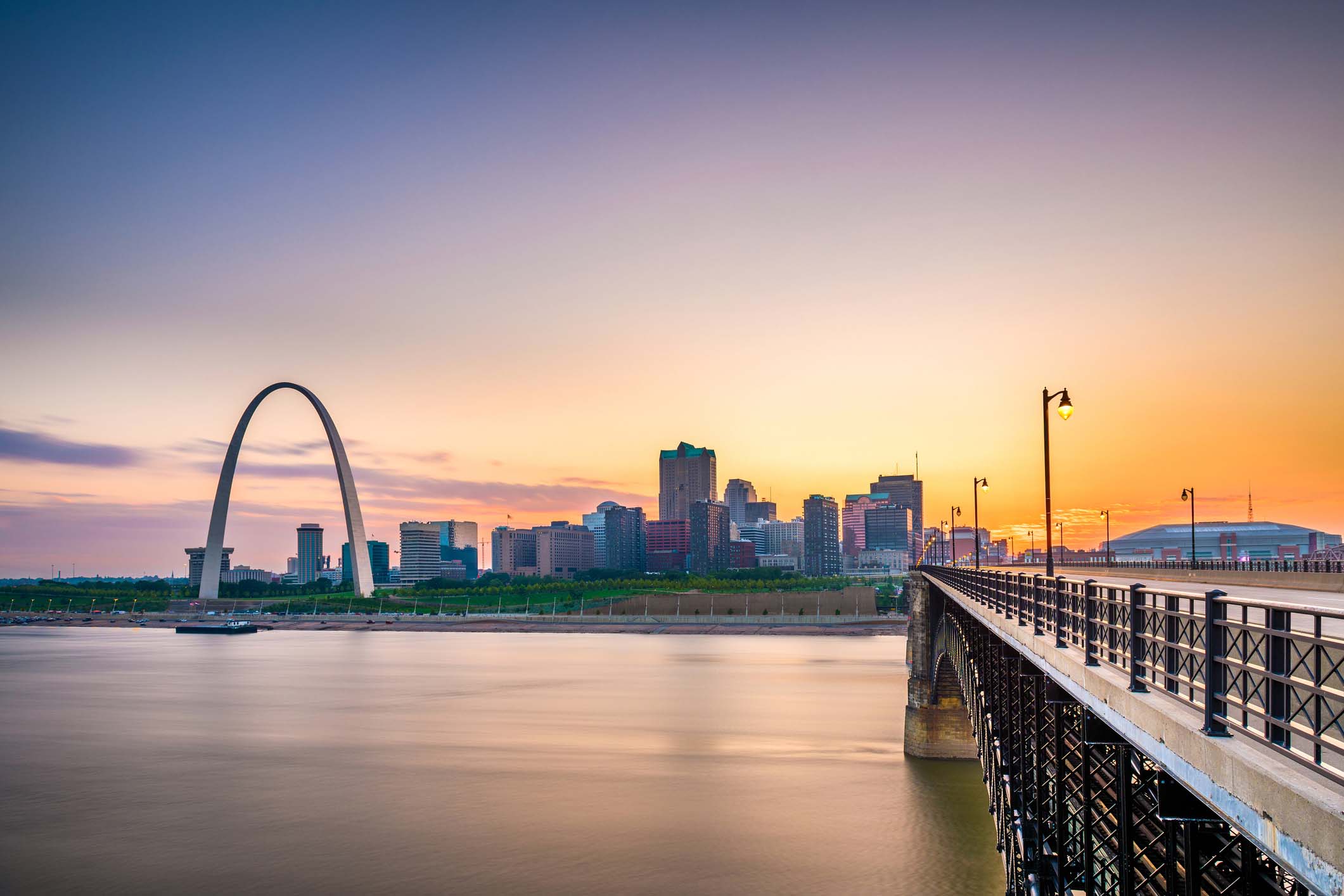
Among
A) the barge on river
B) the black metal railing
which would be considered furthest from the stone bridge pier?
the barge on river

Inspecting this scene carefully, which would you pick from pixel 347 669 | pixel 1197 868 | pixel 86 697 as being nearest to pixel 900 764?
pixel 1197 868

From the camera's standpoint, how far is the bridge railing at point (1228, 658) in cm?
653

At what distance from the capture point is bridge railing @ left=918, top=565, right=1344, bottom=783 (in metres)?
6.53

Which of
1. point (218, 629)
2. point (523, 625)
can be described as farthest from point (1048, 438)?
point (218, 629)

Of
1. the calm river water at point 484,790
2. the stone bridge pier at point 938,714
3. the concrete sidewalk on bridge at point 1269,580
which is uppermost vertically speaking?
the concrete sidewalk on bridge at point 1269,580

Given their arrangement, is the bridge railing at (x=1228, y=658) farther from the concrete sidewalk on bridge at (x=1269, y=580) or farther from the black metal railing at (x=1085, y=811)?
the concrete sidewalk on bridge at (x=1269, y=580)

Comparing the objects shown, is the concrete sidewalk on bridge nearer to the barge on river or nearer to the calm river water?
Result: the calm river water

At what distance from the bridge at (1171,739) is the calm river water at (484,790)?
1391 centimetres

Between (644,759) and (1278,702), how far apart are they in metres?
46.0

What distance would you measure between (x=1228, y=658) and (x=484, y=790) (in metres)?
39.1

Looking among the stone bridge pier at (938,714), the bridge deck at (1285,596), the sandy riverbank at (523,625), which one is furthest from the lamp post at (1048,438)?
the sandy riverbank at (523,625)

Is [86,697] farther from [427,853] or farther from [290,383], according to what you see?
[290,383]

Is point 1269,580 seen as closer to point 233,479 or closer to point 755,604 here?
point 755,604

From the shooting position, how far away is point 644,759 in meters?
50.5
